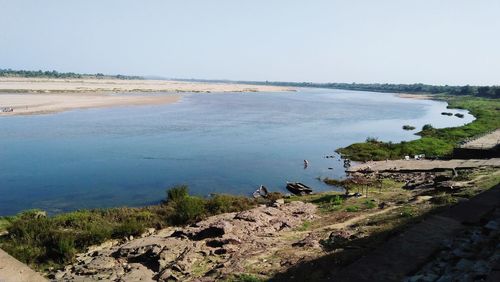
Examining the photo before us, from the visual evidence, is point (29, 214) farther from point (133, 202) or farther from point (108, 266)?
point (108, 266)

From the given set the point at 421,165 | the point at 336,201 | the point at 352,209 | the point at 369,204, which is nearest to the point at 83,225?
the point at 352,209

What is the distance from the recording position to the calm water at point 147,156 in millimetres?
28094

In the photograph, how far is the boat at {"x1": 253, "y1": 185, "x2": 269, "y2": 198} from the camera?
91.9 ft

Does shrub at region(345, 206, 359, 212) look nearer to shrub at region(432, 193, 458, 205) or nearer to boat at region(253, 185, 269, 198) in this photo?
shrub at region(432, 193, 458, 205)

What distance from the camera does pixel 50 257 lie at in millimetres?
16359

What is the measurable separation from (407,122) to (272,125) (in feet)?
91.1

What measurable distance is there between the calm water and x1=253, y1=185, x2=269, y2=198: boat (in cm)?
73

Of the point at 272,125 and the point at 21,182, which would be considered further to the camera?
the point at 272,125

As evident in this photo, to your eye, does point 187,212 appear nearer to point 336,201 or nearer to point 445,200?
point 336,201

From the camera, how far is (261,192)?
28703mm

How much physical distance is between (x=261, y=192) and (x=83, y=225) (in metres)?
12.5

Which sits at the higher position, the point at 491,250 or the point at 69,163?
the point at 491,250

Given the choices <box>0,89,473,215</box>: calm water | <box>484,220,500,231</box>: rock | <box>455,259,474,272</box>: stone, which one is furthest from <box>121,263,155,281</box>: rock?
<box>0,89,473,215</box>: calm water

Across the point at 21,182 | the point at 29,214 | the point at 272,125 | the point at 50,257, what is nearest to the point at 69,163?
the point at 21,182
